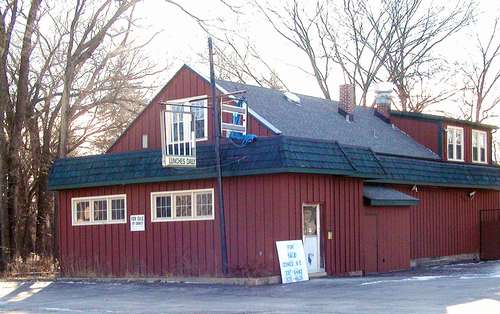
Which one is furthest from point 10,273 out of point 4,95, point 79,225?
point 4,95

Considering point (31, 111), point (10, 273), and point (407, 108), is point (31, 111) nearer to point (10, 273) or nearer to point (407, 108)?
point (10, 273)

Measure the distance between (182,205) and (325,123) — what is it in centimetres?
691

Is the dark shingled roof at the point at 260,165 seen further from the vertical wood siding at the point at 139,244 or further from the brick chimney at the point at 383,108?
the brick chimney at the point at 383,108

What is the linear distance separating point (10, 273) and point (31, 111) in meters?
10.4

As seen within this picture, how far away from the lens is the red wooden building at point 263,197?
2306 centimetres

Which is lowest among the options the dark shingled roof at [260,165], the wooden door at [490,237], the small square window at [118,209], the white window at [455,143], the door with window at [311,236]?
the wooden door at [490,237]

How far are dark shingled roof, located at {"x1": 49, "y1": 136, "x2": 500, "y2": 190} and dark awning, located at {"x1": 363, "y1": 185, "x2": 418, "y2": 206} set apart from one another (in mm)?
469

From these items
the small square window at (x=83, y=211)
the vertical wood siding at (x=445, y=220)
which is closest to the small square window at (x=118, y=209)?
the small square window at (x=83, y=211)

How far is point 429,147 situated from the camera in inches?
1352

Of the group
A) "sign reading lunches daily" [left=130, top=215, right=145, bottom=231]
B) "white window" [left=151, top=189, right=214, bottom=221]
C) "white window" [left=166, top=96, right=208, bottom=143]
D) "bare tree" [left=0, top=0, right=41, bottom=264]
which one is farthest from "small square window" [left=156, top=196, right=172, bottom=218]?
"bare tree" [left=0, top=0, right=41, bottom=264]

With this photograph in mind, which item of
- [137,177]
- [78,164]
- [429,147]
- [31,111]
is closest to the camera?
[137,177]

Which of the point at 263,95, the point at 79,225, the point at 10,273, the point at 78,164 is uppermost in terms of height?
the point at 263,95

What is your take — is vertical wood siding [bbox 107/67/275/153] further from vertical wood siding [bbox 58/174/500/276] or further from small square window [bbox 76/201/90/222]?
small square window [bbox 76/201/90/222]

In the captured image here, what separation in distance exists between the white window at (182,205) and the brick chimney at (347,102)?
31.7ft
